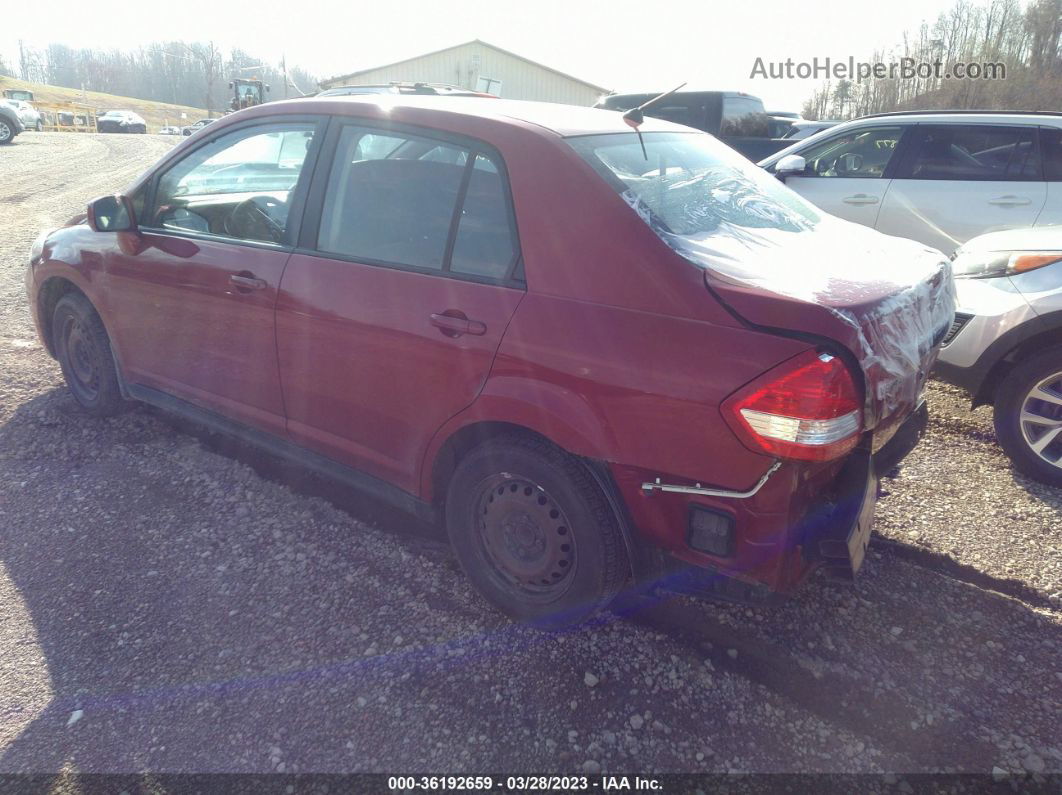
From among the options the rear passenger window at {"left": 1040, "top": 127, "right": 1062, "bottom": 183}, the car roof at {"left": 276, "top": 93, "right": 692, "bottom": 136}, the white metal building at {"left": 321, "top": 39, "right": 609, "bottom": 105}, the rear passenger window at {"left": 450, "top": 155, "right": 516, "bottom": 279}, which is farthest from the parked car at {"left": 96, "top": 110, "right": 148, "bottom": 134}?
the rear passenger window at {"left": 450, "top": 155, "right": 516, "bottom": 279}

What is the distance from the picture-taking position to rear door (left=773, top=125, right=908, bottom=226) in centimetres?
639

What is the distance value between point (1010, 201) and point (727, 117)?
6.58m

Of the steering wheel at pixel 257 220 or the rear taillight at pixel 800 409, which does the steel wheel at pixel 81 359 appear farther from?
the rear taillight at pixel 800 409

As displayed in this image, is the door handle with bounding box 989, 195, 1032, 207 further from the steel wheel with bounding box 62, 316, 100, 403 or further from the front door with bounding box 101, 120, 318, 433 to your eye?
the steel wheel with bounding box 62, 316, 100, 403

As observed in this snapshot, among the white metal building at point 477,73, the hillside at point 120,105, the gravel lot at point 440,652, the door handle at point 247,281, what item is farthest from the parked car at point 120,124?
the door handle at point 247,281

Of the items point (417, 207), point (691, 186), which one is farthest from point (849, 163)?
point (417, 207)

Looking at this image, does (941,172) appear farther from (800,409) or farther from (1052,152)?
(800,409)

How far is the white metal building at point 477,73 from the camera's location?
35.1 m

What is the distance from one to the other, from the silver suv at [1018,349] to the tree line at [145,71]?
96888 millimetres

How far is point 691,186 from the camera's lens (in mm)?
2824

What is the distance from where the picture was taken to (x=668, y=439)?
2.19m

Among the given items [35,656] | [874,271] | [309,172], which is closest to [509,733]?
[35,656]

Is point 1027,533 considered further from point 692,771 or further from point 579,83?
point 579,83

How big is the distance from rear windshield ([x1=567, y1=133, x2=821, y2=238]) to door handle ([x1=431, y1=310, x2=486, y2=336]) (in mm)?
642
